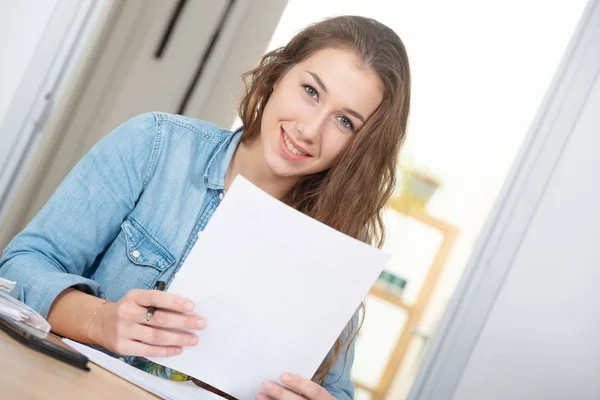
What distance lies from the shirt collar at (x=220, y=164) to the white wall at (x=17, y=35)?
917 mm

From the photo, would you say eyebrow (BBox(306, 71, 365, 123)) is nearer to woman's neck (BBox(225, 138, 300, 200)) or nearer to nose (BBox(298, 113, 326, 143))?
nose (BBox(298, 113, 326, 143))

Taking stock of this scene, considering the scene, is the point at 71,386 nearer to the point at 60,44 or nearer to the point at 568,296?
the point at 60,44

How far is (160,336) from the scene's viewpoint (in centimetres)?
91

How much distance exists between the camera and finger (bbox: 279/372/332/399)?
3.23 feet

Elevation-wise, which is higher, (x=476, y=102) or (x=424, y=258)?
(x=476, y=102)

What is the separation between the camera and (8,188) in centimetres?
221

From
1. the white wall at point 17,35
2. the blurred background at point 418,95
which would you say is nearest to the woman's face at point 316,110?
the white wall at point 17,35

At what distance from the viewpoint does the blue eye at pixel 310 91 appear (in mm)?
1394

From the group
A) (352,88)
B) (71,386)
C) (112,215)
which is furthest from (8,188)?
(71,386)

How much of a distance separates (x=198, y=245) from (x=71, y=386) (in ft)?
0.81

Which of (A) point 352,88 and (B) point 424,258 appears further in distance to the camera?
(B) point 424,258

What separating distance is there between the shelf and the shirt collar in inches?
63.8

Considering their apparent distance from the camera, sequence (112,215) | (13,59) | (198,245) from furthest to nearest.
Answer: (13,59) < (112,215) < (198,245)

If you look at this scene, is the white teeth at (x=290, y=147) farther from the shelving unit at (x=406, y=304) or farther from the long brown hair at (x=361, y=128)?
the shelving unit at (x=406, y=304)
